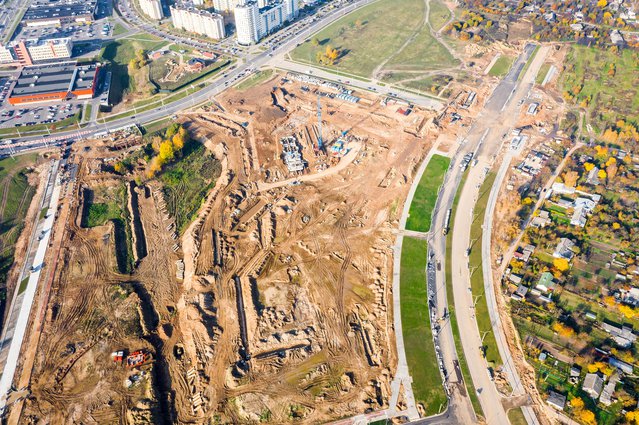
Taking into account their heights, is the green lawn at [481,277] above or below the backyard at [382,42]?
below

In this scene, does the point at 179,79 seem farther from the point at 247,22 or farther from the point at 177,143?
the point at 177,143

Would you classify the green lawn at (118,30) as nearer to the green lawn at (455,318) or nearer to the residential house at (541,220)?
the green lawn at (455,318)

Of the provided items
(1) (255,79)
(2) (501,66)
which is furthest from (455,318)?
(2) (501,66)

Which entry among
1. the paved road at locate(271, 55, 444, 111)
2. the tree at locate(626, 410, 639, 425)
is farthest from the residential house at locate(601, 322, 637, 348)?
the paved road at locate(271, 55, 444, 111)

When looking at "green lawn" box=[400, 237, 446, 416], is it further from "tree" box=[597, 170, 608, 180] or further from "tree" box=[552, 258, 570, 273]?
"tree" box=[597, 170, 608, 180]

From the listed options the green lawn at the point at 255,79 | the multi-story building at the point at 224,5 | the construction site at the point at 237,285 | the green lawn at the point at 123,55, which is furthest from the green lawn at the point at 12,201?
the multi-story building at the point at 224,5

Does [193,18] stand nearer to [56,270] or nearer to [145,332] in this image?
[56,270]
